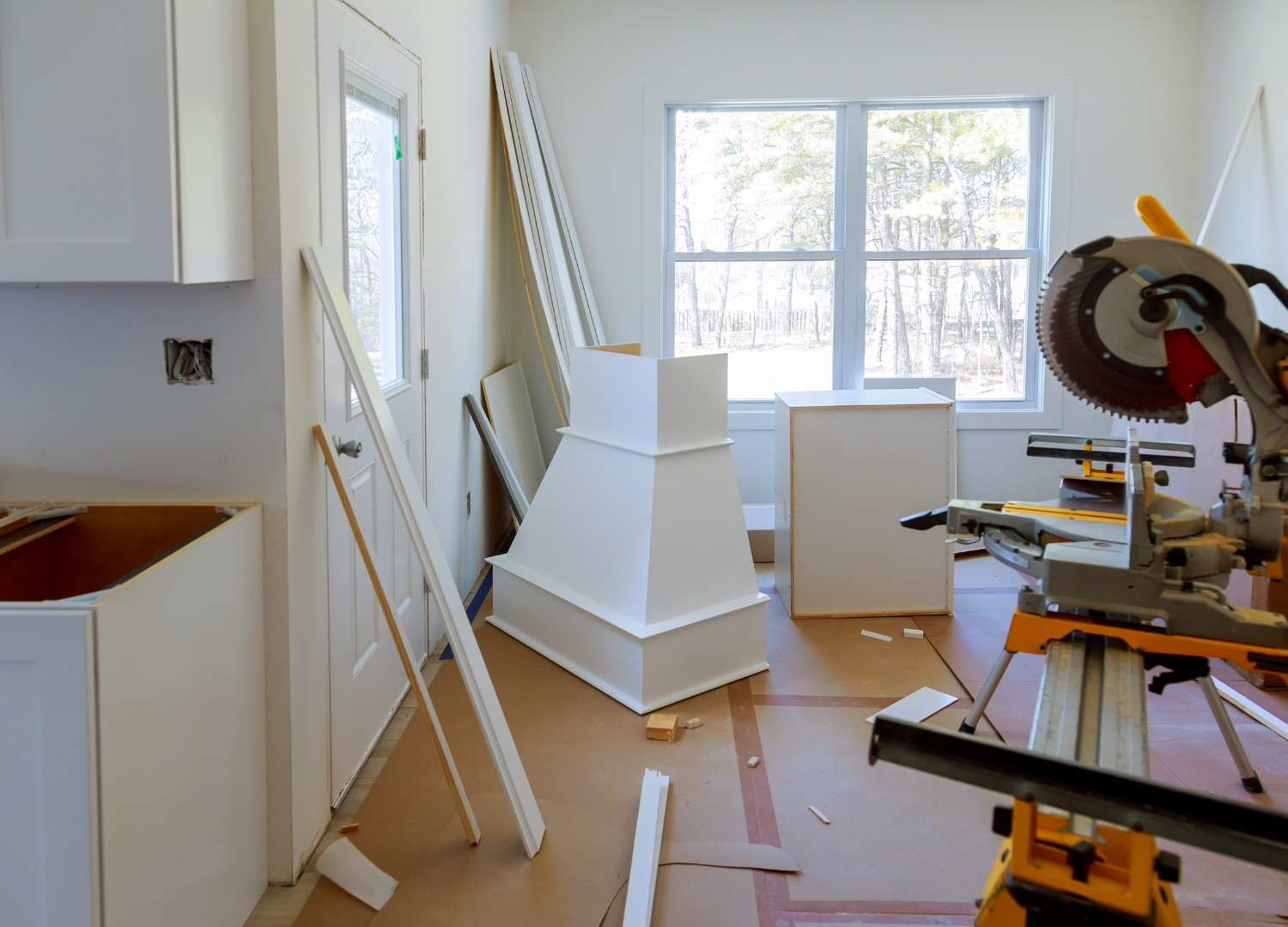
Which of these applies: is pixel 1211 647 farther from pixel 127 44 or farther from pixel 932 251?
pixel 932 251

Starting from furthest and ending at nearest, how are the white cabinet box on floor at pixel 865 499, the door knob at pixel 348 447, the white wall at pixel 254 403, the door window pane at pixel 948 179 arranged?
Result: the door window pane at pixel 948 179
the white cabinet box on floor at pixel 865 499
the door knob at pixel 348 447
the white wall at pixel 254 403

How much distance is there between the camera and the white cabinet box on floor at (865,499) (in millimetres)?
3805

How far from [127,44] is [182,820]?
4.47ft

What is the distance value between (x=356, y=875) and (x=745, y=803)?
3.23 feet

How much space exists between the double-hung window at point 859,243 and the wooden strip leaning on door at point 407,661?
3236 millimetres

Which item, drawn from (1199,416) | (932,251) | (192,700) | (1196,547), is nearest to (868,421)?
(1199,416)

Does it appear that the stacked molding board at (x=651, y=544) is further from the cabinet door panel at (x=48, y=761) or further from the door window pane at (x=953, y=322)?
the door window pane at (x=953, y=322)

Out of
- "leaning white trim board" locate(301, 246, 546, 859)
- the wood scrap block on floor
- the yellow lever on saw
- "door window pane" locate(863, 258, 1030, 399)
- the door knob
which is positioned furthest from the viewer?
"door window pane" locate(863, 258, 1030, 399)

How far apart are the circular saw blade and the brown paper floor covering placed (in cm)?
113

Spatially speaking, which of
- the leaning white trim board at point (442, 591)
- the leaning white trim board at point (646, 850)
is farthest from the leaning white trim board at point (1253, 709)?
the leaning white trim board at point (442, 591)

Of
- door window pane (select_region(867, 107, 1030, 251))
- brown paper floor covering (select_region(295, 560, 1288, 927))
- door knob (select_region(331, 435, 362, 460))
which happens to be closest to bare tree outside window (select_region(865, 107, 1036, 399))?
door window pane (select_region(867, 107, 1030, 251))

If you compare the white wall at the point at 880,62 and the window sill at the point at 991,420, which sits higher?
the white wall at the point at 880,62

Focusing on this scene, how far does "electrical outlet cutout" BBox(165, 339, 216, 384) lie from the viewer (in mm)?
2020

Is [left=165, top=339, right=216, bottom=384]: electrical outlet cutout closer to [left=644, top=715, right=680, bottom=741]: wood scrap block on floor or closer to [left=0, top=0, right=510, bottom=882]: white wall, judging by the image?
[left=0, top=0, right=510, bottom=882]: white wall
